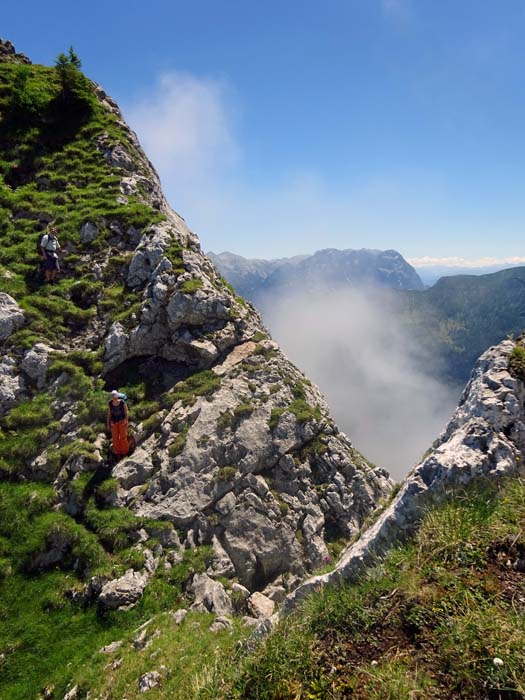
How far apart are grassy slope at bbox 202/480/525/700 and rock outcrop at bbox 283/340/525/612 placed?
48cm

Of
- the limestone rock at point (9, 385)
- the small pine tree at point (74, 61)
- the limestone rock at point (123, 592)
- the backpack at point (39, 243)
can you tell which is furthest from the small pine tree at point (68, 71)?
the limestone rock at point (123, 592)

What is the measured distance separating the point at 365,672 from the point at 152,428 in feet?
60.4

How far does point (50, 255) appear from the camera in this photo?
26.2m

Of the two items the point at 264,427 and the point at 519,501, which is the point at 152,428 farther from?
the point at 519,501

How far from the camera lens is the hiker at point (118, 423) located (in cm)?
1977

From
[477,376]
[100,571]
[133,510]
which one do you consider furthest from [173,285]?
[477,376]

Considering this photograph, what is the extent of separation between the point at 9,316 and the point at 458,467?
26086 mm

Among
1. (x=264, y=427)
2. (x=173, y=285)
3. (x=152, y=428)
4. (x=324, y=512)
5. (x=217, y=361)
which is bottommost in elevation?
(x=324, y=512)

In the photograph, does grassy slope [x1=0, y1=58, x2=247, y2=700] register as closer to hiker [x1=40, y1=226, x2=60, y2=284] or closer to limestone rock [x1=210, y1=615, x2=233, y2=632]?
limestone rock [x1=210, y1=615, x2=233, y2=632]

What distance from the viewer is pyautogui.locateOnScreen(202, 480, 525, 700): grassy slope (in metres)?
5.48

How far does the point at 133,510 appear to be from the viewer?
60.8 ft

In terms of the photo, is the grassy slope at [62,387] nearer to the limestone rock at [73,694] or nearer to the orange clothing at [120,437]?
the limestone rock at [73,694]

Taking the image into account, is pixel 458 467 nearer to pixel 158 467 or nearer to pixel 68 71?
pixel 158 467

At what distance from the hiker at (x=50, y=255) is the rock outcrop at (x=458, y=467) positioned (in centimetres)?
2644
